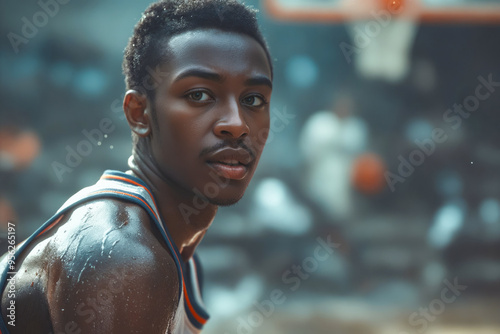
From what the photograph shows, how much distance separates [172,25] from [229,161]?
1.98ft

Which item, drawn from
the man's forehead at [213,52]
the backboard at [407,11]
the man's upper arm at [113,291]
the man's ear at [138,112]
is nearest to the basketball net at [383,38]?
the backboard at [407,11]

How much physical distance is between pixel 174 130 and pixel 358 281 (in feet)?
16.6

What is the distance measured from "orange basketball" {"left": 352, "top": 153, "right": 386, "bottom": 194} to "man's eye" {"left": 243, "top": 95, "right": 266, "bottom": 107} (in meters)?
4.75

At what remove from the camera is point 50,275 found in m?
1.49

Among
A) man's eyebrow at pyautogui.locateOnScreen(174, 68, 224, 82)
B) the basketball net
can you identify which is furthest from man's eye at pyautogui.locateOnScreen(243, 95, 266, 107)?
the basketball net

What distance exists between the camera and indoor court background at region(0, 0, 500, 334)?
244 inches

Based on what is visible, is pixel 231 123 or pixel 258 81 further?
pixel 258 81

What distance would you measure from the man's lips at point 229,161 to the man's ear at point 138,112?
0.32 m

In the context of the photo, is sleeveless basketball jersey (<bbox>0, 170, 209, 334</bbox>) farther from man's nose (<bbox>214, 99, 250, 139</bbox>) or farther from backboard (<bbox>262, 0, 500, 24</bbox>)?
backboard (<bbox>262, 0, 500, 24</bbox>)

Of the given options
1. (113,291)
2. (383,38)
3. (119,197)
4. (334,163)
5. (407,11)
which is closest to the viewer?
(113,291)

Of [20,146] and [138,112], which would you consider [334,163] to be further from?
[138,112]

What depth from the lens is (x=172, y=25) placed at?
6.82ft

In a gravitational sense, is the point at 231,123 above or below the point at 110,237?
above

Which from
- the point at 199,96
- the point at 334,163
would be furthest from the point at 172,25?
the point at 334,163
